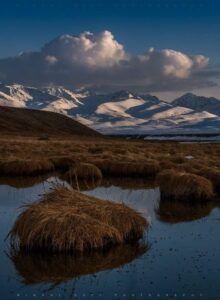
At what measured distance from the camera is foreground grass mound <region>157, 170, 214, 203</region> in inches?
1142

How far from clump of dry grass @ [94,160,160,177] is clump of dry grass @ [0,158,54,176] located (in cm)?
445

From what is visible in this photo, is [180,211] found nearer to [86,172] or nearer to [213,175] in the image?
[213,175]

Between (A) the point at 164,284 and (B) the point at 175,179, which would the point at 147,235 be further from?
(B) the point at 175,179

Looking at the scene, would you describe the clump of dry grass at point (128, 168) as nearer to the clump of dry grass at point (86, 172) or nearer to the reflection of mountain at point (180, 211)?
the clump of dry grass at point (86, 172)

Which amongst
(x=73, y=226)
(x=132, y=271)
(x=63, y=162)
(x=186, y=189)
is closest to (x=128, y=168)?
(x=63, y=162)

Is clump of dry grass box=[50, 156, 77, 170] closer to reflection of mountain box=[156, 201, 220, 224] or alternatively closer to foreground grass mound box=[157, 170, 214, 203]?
foreground grass mound box=[157, 170, 214, 203]

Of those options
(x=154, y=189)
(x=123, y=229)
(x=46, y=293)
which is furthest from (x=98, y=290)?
(x=154, y=189)

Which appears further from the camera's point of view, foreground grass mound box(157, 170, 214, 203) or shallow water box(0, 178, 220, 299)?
foreground grass mound box(157, 170, 214, 203)

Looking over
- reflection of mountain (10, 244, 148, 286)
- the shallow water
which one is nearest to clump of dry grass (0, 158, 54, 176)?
the shallow water

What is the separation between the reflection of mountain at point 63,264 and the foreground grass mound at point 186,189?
37.4 feet

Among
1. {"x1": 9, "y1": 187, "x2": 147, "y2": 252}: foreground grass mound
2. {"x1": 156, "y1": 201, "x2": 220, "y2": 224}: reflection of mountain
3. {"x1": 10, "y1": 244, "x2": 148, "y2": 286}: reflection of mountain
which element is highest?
{"x1": 9, "y1": 187, "x2": 147, "y2": 252}: foreground grass mound

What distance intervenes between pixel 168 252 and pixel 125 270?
220 centimetres

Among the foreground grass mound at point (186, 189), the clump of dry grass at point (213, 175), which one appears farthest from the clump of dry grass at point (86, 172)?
the foreground grass mound at point (186, 189)

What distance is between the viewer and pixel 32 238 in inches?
691
